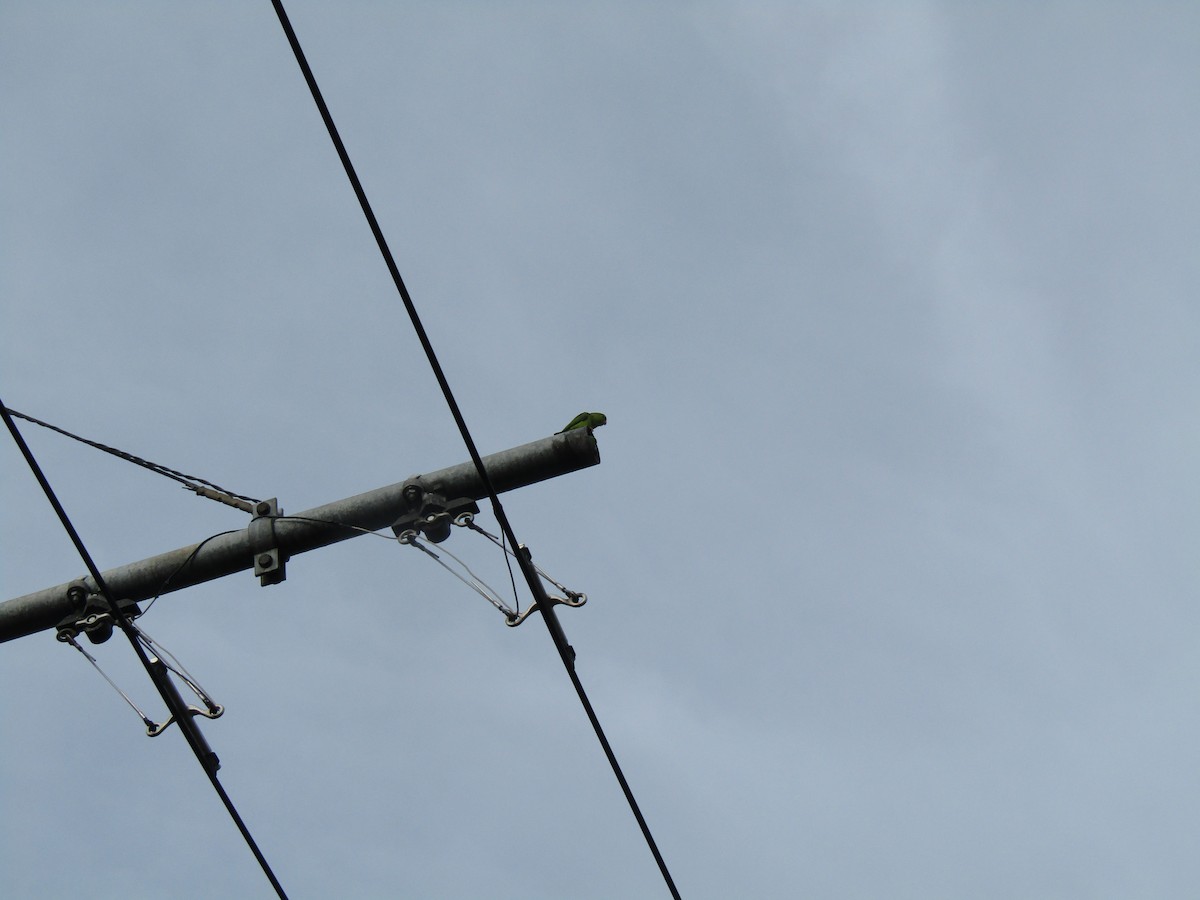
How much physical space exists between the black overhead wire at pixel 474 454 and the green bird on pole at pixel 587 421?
473 millimetres

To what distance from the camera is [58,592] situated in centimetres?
638

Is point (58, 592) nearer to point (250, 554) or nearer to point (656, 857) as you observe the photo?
point (250, 554)

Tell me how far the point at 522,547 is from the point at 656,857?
1655 millimetres

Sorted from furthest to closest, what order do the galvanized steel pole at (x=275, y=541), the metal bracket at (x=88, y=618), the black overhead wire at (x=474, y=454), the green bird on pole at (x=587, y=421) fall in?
the metal bracket at (x=88, y=618)
the galvanized steel pole at (x=275, y=541)
the green bird on pole at (x=587, y=421)
the black overhead wire at (x=474, y=454)

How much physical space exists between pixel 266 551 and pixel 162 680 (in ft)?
2.81

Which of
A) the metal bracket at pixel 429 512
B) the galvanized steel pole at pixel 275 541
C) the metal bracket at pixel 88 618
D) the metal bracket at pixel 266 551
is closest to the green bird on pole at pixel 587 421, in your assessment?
the galvanized steel pole at pixel 275 541

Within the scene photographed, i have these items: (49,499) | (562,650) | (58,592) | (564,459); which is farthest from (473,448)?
(58,592)

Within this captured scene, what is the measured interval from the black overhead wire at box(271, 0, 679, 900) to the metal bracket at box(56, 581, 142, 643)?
1989 mm

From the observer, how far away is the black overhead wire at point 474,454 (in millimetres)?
4832

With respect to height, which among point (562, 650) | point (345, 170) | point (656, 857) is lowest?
point (656, 857)

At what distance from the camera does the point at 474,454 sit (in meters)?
5.71

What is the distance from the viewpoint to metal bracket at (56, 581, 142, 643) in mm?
6309

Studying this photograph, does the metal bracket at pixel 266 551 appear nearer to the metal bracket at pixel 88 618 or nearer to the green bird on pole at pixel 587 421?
the metal bracket at pixel 88 618

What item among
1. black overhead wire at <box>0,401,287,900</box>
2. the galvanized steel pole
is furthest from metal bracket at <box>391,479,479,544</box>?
black overhead wire at <box>0,401,287,900</box>
